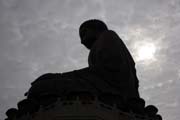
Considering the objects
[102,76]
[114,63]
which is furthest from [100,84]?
[114,63]

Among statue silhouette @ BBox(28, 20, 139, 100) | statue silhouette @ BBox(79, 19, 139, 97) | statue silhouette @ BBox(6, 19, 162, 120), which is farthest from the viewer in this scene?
statue silhouette @ BBox(79, 19, 139, 97)

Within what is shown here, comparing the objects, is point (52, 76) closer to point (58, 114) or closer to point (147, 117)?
point (58, 114)

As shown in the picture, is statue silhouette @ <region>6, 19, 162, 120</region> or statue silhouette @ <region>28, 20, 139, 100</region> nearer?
statue silhouette @ <region>6, 19, 162, 120</region>

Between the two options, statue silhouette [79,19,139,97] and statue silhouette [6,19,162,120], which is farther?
statue silhouette [79,19,139,97]

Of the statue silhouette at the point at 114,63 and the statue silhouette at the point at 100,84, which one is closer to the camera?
the statue silhouette at the point at 100,84

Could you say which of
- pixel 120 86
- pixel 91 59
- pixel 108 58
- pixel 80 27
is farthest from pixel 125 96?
pixel 80 27

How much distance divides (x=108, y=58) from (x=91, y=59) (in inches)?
35.3

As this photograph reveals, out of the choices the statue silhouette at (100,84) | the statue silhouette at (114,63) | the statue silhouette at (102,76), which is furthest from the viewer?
the statue silhouette at (114,63)

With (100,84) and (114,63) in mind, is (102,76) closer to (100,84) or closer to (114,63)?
(100,84)

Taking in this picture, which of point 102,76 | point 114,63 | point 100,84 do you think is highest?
point 114,63

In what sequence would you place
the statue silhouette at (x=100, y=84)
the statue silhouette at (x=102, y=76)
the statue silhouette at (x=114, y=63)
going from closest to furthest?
the statue silhouette at (x=100, y=84)
the statue silhouette at (x=102, y=76)
the statue silhouette at (x=114, y=63)

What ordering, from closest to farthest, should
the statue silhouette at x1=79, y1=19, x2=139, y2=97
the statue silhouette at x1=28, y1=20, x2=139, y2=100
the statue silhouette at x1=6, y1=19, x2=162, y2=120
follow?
the statue silhouette at x1=6, y1=19, x2=162, y2=120 < the statue silhouette at x1=28, y1=20, x2=139, y2=100 < the statue silhouette at x1=79, y1=19, x2=139, y2=97

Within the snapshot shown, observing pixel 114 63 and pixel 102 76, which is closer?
pixel 102 76

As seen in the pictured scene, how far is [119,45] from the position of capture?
11586mm
